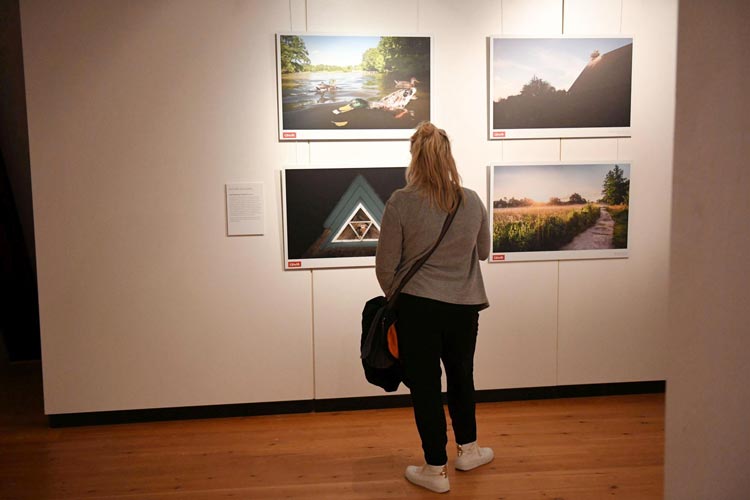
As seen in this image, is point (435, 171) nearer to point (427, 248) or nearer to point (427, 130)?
point (427, 130)

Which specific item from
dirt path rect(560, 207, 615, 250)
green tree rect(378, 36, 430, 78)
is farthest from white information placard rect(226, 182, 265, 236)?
dirt path rect(560, 207, 615, 250)

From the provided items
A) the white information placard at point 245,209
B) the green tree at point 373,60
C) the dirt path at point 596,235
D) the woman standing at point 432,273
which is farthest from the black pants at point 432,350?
the green tree at point 373,60

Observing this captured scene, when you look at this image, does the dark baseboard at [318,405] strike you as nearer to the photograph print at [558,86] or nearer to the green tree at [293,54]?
the photograph print at [558,86]

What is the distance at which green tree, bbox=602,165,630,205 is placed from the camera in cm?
475

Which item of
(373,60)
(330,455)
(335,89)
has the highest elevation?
(373,60)

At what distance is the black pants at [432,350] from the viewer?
3203 millimetres

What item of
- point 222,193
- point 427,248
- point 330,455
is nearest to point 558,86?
point 427,248

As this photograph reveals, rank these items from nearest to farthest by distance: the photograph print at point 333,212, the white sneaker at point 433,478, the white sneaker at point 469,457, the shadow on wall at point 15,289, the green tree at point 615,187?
the white sneaker at point 433,478 → the white sneaker at point 469,457 → the photograph print at point 333,212 → the green tree at point 615,187 → the shadow on wall at point 15,289

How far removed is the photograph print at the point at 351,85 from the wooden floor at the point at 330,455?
1.99m

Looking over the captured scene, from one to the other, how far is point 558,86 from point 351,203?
1.68 m

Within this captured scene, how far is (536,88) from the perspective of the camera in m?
4.61

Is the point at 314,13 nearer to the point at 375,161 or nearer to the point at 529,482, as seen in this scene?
the point at 375,161

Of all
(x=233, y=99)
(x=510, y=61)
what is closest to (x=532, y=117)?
(x=510, y=61)

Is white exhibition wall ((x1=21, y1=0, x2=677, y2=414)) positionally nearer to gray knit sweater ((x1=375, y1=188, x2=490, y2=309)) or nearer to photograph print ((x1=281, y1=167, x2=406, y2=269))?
photograph print ((x1=281, y1=167, x2=406, y2=269))
